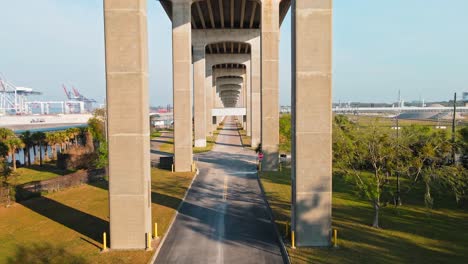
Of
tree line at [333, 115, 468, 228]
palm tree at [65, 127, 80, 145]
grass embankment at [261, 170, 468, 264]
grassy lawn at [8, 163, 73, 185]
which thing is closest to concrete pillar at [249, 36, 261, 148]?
palm tree at [65, 127, 80, 145]

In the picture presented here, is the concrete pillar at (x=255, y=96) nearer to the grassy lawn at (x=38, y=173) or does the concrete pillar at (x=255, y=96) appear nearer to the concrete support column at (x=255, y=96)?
the concrete support column at (x=255, y=96)

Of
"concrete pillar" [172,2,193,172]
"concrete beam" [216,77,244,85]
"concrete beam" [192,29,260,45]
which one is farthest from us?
"concrete beam" [216,77,244,85]

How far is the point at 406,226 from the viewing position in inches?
665

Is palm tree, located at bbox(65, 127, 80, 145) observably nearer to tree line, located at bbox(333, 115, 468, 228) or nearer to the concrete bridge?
the concrete bridge

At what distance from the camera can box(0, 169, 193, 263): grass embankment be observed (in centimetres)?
1376

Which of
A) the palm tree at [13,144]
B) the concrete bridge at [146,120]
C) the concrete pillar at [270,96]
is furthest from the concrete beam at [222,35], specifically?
the concrete bridge at [146,120]

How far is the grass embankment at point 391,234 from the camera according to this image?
13.3 m

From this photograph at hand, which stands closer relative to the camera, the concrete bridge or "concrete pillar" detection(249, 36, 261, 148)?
the concrete bridge

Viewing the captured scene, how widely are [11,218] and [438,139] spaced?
969 inches

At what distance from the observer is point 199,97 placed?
53.6m

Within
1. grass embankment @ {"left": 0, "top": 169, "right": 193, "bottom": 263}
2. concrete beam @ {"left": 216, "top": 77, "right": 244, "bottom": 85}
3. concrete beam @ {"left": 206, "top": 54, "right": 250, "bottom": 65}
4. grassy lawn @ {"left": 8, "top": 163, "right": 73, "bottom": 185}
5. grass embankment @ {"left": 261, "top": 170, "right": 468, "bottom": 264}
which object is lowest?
grassy lawn @ {"left": 8, "top": 163, "right": 73, "bottom": 185}

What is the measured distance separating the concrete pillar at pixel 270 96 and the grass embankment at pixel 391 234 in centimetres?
1069

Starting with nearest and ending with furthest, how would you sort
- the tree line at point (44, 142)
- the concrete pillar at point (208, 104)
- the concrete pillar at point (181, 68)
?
the tree line at point (44, 142) → the concrete pillar at point (181, 68) → the concrete pillar at point (208, 104)

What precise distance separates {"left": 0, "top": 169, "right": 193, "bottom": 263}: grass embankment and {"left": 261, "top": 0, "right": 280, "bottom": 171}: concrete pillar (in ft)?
33.9
